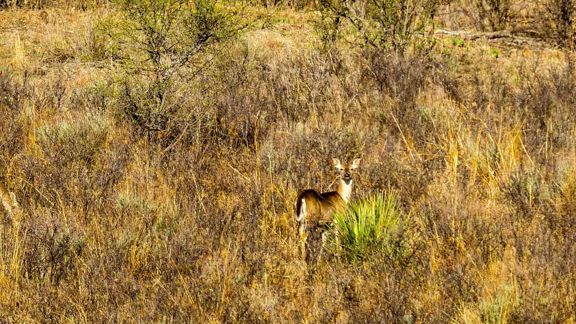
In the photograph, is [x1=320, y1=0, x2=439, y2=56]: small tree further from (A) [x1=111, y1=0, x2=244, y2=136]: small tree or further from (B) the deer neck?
(B) the deer neck

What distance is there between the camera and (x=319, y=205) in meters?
4.85

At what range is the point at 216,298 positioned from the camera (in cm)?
392

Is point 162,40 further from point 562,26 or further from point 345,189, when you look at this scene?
point 562,26

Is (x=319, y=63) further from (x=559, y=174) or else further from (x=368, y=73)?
(x=559, y=174)

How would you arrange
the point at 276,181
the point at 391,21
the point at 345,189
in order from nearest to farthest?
the point at 345,189, the point at 276,181, the point at 391,21

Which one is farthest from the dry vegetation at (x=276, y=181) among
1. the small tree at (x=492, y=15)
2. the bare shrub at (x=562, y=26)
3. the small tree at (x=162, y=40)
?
the small tree at (x=492, y=15)

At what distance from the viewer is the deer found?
4750mm

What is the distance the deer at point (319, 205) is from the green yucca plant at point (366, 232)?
0.12m

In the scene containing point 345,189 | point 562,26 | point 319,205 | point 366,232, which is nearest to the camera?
point 366,232

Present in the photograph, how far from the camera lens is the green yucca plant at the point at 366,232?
15.0ft

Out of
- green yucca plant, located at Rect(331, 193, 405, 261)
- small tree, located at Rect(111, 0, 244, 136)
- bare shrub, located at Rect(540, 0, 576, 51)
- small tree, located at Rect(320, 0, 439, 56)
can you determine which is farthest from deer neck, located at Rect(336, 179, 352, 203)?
bare shrub, located at Rect(540, 0, 576, 51)

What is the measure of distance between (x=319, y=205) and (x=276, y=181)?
4.09 feet

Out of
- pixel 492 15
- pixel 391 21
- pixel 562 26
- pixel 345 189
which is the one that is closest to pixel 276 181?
pixel 345 189

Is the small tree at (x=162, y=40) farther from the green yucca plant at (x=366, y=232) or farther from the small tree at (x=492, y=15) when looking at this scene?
the small tree at (x=492, y=15)
